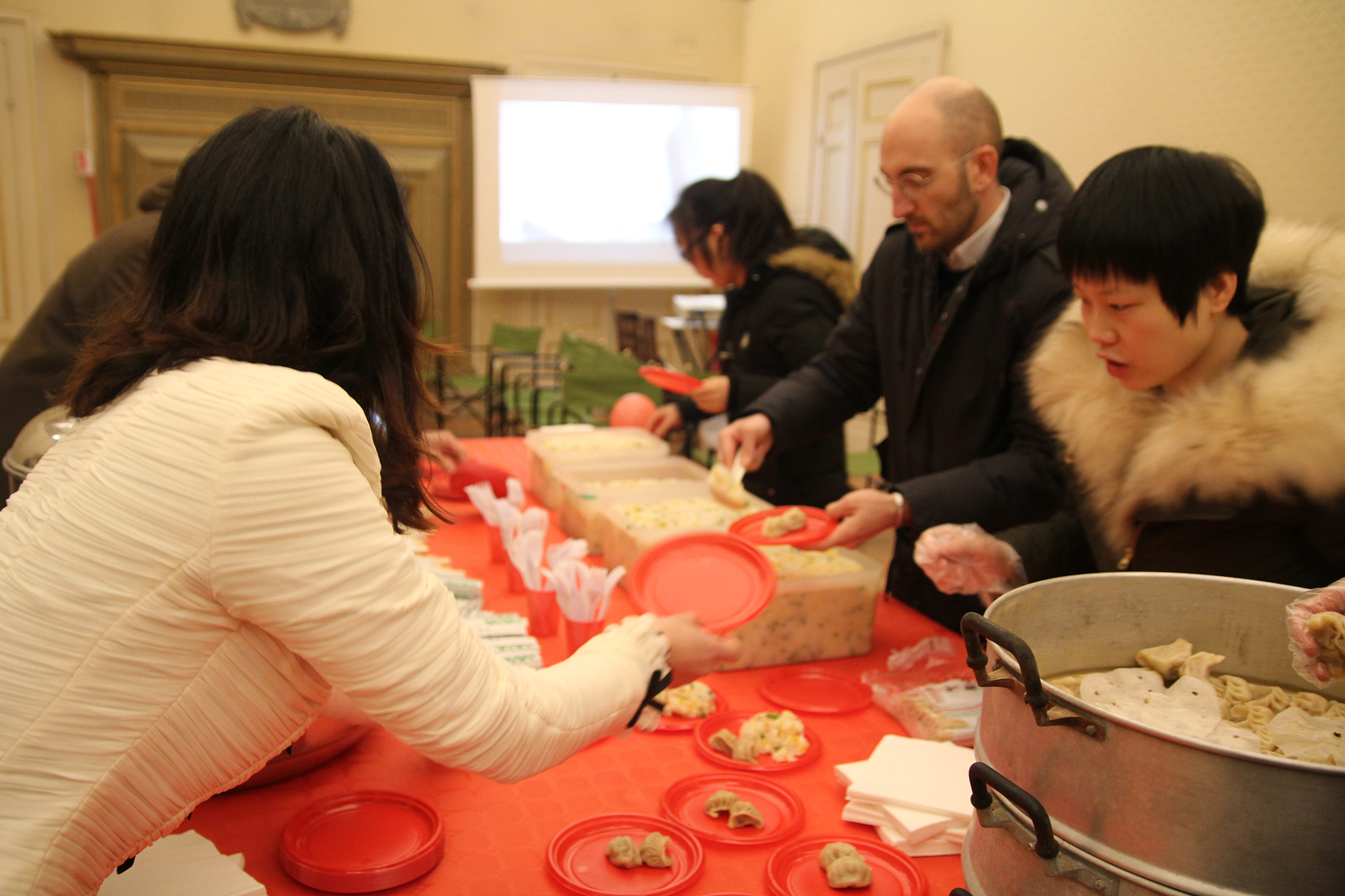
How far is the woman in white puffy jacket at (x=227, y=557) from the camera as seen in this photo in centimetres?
79

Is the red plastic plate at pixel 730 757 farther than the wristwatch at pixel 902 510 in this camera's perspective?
No

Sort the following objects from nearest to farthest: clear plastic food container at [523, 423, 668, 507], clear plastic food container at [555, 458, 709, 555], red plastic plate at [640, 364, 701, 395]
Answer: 1. clear plastic food container at [555, 458, 709, 555]
2. clear plastic food container at [523, 423, 668, 507]
3. red plastic plate at [640, 364, 701, 395]

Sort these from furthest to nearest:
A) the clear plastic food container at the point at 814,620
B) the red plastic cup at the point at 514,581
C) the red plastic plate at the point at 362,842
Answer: the red plastic cup at the point at 514,581 → the clear plastic food container at the point at 814,620 → the red plastic plate at the point at 362,842

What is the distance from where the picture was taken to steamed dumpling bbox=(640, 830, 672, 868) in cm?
108

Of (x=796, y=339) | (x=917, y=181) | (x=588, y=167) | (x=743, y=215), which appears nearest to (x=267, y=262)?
(x=917, y=181)

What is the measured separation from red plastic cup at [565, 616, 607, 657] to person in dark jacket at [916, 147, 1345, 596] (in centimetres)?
53

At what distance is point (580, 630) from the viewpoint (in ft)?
4.90

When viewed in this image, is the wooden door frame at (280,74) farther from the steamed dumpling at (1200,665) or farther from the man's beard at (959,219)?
the steamed dumpling at (1200,665)

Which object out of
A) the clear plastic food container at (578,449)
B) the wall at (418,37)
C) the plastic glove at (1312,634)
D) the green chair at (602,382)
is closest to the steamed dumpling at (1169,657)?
the plastic glove at (1312,634)

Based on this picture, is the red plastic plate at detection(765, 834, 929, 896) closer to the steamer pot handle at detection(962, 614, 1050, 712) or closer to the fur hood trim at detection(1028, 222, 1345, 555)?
the steamer pot handle at detection(962, 614, 1050, 712)

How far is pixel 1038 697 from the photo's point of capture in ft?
2.45

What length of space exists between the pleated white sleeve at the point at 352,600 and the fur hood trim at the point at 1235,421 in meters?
0.90

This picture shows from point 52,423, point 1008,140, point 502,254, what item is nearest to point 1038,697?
point 52,423

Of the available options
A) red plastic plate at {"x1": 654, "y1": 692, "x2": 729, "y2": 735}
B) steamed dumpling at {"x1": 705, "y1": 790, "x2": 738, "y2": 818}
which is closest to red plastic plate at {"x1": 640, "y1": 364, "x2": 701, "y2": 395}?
red plastic plate at {"x1": 654, "y1": 692, "x2": 729, "y2": 735}
